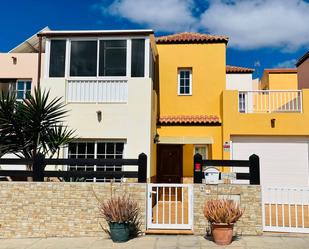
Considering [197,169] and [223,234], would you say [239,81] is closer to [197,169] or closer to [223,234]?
[197,169]

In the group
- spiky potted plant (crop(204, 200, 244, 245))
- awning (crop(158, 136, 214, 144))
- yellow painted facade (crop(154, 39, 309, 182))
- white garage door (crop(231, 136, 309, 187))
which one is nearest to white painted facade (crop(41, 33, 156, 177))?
awning (crop(158, 136, 214, 144))

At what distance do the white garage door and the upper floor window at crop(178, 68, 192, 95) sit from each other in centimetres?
488

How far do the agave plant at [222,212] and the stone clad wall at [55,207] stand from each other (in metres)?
2.61

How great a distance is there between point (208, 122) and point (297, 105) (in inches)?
218

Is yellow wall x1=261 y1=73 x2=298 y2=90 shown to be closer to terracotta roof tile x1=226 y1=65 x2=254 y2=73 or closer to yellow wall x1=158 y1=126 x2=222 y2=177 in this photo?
terracotta roof tile x1=226 y1=65 x2=254 y2=73

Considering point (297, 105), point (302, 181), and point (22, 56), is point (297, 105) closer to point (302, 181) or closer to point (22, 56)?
point (302, 181)

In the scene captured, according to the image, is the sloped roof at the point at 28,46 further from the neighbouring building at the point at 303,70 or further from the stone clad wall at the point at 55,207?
the neighbouring building at the point at 303,70

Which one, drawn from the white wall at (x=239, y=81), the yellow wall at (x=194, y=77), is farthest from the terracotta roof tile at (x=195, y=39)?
the white wall at (x=239, y=81)

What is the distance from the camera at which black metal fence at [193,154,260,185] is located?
44.4 ft

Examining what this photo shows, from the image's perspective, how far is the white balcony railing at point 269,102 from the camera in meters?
21.7

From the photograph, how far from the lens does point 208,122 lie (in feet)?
73.0

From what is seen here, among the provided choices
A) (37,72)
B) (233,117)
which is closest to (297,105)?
(233,117)

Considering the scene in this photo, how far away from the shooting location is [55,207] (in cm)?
1386

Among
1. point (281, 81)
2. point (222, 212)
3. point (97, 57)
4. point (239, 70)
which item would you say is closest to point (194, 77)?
point (97, 57)
